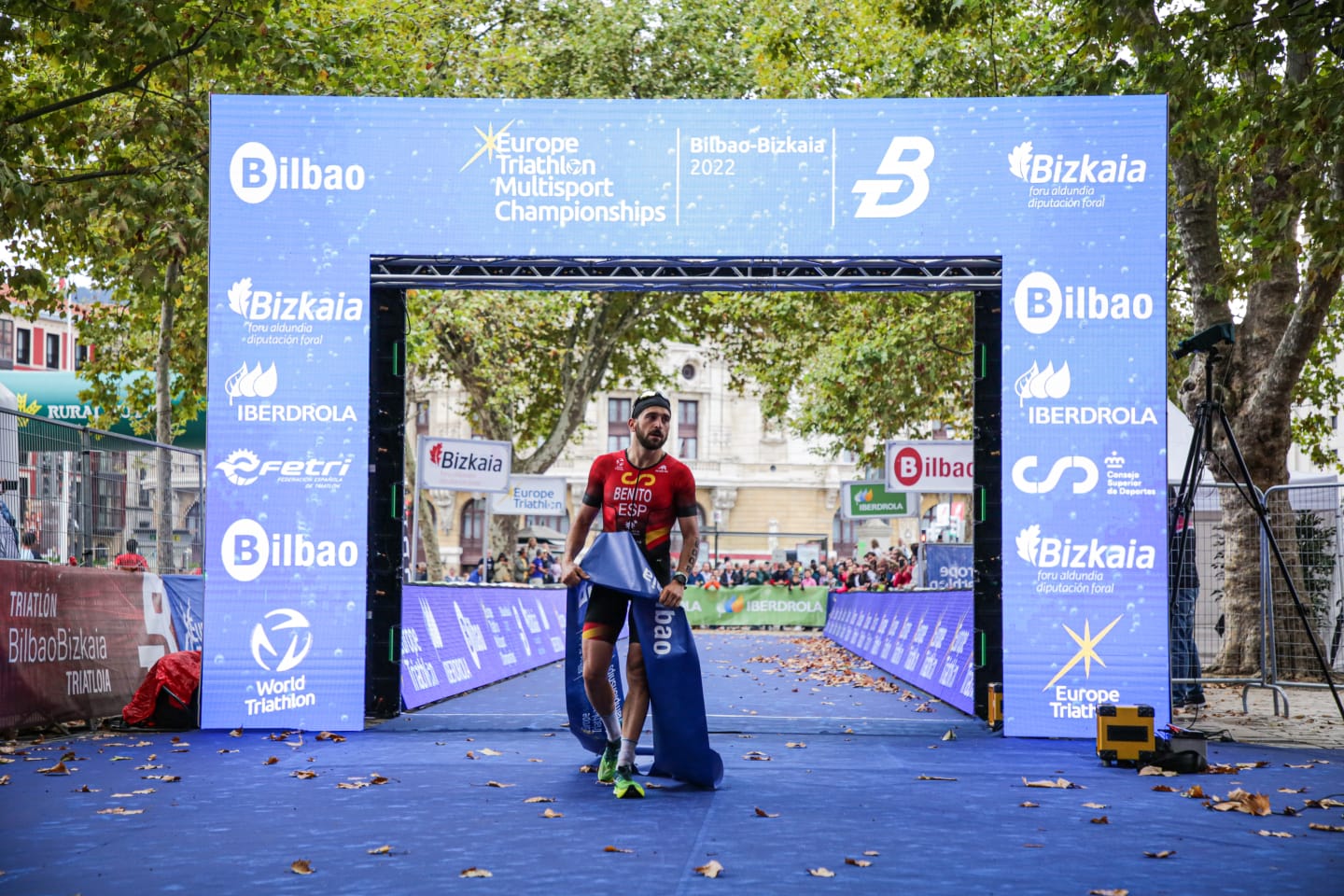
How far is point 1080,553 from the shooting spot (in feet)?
36.5

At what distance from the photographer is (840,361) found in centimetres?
3231

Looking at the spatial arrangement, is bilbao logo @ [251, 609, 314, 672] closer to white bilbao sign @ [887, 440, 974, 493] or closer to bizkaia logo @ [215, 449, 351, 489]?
bizkaia logo @ [215, 449, 351, 489]

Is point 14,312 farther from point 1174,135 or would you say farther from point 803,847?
point 803,847

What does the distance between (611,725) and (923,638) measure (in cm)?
837

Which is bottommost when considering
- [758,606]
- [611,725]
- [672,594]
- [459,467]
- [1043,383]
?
[758,606]

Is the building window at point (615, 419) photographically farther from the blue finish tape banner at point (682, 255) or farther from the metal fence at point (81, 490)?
the blue finish tape banner at point (682, 255)

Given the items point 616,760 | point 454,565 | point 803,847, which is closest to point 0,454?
point 616,760

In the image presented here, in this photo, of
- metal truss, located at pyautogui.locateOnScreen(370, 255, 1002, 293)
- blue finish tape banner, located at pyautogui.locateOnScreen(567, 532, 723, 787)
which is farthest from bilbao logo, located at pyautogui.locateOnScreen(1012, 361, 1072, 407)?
blue finish tape banner, located at pyautogui.locateOnScreen(567, 532, 723, 787)

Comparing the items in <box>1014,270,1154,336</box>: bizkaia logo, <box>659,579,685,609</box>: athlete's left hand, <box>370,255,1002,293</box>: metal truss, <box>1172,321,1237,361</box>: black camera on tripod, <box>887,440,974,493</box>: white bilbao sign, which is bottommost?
<box>659,579,685,609</box>: athlete's left hand

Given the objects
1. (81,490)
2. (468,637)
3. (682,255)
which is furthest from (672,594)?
(468,637)

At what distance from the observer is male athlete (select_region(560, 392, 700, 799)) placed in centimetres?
810

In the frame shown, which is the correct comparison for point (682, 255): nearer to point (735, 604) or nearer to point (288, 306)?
point (288, 306)

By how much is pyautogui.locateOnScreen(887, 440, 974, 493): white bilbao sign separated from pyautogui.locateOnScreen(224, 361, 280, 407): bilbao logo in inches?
481

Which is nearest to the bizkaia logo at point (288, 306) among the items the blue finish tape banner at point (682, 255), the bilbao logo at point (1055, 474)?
the blue finish tape banner at point (682, 255)
